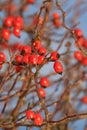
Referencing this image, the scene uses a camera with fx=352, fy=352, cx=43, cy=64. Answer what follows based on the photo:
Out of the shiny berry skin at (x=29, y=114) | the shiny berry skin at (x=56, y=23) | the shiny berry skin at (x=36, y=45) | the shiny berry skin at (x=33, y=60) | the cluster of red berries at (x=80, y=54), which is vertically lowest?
the shiny berry skin at (x=29, y=114)

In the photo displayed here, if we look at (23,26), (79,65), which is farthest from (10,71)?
(23,26)

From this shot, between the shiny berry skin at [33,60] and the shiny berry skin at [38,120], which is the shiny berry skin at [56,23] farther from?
the shiny berry skin at [38,120]

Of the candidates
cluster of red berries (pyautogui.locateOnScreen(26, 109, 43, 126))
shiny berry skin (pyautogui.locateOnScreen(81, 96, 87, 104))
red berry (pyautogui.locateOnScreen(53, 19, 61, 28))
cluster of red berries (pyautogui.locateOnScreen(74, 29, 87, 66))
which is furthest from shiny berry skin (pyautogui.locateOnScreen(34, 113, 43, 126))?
red berry (pyautogui.locateOnScreen(53, 19, 61, 28))

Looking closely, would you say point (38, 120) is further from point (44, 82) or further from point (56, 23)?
point (56, 23)

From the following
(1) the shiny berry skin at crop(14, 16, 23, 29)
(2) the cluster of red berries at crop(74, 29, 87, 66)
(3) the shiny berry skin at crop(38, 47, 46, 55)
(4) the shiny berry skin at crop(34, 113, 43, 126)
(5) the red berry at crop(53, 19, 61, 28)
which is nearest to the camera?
(4) the shiny berry skin at crop(34, 113, 43, 126)

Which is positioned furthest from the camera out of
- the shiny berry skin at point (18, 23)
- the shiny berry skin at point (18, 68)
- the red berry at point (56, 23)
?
the red berry at point (56, 23)

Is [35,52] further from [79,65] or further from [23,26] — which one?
[23,26]

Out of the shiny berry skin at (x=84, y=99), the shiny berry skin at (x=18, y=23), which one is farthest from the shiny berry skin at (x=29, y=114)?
the shiny berry skin at (x=18, y=23)

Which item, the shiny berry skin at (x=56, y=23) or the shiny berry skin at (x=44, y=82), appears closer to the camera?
the shiny berry skin at (x=44, y=82)

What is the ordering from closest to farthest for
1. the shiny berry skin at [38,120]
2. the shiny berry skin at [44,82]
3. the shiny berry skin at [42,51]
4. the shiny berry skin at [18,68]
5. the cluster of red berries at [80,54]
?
the shiny berry skin at [38,120] < the shiny berry skin at [42,51] < the shiny berry skin at [18,68] < the shiny berry skin at [44,82] < the cluster of red berries at [80,54]

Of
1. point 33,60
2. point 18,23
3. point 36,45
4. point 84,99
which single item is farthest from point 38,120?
point 18,23

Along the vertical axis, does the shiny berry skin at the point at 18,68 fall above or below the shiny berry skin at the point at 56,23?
below

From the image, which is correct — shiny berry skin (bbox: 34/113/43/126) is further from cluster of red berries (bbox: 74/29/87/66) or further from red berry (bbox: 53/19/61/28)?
red berry (bbox: 53/19/61/28)
